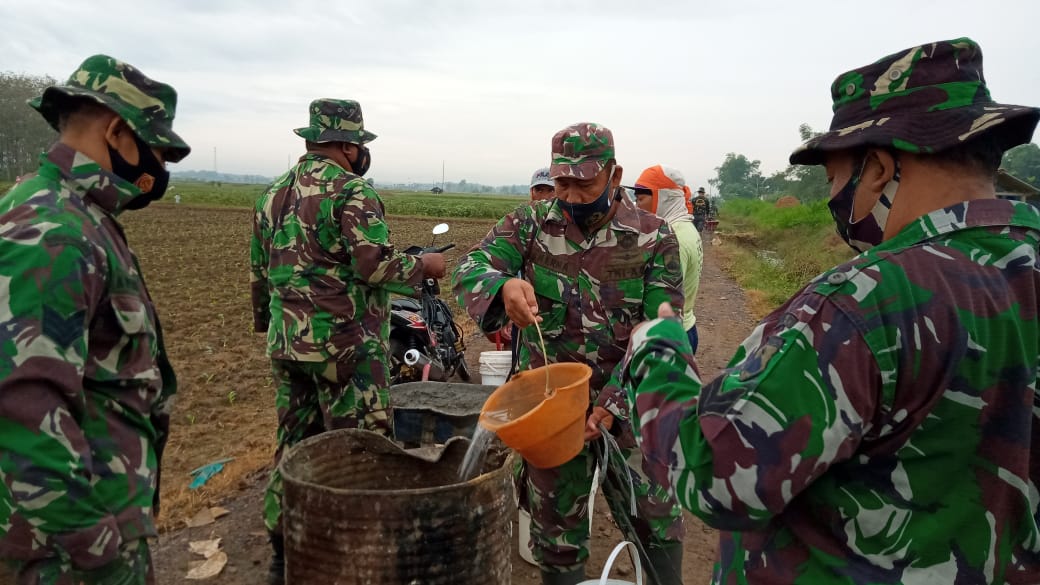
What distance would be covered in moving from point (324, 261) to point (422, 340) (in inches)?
111

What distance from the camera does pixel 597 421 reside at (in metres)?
2.65

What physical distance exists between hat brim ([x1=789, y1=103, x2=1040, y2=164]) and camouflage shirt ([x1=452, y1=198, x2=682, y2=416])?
162cm

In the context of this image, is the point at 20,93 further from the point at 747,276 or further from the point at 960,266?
the point at 960,266

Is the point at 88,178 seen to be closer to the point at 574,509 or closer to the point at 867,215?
the point at 867,215

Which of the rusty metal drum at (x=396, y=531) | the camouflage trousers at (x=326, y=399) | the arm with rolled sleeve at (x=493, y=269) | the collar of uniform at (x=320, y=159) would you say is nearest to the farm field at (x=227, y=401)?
the camouflage trousers at (x=326, y=399)

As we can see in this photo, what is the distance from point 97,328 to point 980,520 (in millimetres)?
2161

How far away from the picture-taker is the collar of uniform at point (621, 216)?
301cm

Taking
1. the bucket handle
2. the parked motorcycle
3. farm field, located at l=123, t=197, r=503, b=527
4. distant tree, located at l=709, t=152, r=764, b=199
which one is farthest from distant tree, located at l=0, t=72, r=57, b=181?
distant tree, located at l=709, t=152, r=764, b=199

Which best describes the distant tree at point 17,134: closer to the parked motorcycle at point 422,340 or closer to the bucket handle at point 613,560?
the parked motorcycle at point 422,340

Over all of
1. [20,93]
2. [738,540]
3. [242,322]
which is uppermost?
[20,93]

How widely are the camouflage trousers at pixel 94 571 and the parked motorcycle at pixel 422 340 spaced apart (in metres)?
3.65

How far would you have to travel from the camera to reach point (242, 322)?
9.94 metres

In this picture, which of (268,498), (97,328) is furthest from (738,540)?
(268,498)

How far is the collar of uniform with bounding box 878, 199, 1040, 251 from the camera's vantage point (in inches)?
51.3
